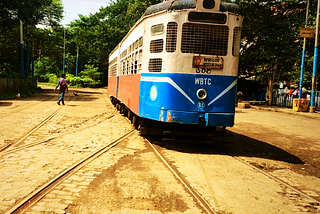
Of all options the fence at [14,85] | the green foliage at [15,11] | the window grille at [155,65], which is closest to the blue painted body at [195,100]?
the window grille at [155,65]

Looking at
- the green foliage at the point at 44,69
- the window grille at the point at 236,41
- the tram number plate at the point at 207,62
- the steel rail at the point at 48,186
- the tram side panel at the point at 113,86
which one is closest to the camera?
the steel rail at the point at 48,186

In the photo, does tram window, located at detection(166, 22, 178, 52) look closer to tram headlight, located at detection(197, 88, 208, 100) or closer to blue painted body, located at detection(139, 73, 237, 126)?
blue painted body, located at detection(139, 73, 237, 126)

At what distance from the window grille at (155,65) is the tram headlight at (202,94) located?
112 centimetres

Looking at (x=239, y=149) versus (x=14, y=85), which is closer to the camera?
(x=239, y=149)

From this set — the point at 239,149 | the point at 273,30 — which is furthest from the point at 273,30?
the point at 239,149

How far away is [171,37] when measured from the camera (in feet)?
23.6

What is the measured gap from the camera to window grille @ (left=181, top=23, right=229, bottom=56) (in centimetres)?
711

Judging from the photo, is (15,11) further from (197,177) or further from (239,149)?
(197,177)

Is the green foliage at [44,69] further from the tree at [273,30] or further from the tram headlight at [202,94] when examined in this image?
the tram headlight at [202,94]

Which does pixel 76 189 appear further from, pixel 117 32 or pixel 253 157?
pixel 117 32

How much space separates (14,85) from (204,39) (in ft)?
64.7

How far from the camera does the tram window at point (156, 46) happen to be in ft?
24.3

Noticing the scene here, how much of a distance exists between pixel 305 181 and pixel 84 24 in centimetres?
5737

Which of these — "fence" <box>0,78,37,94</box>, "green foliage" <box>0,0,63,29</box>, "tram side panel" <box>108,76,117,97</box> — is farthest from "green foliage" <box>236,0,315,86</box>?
"fence" <box>0,78,37,94</box>
